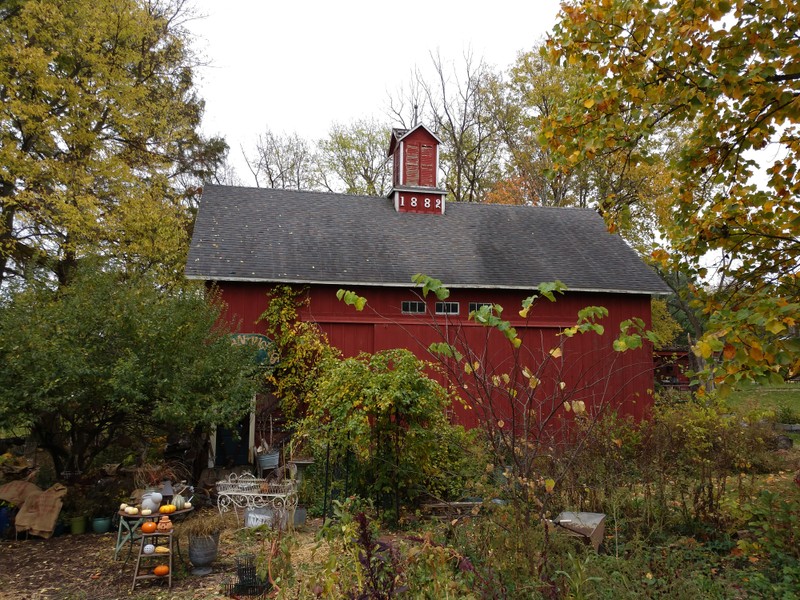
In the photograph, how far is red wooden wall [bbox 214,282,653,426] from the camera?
427 inches

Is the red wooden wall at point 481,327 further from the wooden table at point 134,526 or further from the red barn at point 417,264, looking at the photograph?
the wooden table at point 134,526

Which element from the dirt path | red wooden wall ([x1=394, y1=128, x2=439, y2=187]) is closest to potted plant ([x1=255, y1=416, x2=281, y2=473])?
the dirt path

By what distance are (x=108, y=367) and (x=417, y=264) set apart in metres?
6.51

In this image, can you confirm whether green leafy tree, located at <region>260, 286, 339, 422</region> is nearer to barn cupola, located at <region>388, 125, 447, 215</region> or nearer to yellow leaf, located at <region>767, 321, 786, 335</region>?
barn cupola, located at <region>388, 125, 447, 215</region>

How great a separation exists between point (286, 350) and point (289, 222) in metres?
3.56

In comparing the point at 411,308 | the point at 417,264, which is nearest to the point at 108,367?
the point at 411,308

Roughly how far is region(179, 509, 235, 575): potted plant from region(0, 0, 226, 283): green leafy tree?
7.75 meters

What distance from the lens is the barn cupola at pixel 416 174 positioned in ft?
48.2

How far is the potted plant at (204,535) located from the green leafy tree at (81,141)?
7.75 metres

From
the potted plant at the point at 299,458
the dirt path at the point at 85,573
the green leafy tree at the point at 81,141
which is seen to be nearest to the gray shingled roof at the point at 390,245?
the green leafy tree at the point at 81,141

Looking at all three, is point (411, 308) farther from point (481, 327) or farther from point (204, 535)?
point (204, 535)

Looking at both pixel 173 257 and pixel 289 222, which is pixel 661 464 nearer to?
pixel 289 222

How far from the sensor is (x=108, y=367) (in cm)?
725

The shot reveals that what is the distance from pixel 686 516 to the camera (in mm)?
5629
